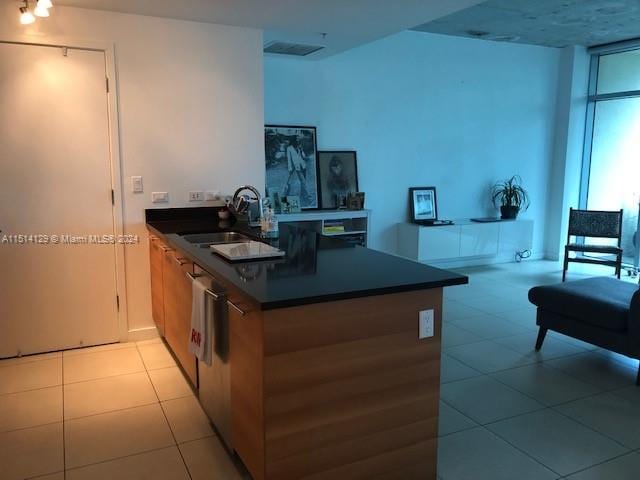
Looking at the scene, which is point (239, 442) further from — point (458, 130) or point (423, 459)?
point (458, 130)

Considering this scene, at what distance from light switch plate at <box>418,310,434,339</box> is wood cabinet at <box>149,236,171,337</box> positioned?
6.41 feet

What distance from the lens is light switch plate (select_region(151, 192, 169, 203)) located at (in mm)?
3955

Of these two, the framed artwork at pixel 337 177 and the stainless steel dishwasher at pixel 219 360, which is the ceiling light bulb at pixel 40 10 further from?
the framed artwork at pixel 337 177

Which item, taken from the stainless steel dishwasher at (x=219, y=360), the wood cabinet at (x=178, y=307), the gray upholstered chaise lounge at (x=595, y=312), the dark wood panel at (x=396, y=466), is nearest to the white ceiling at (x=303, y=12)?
the wood cabinet at (x=178, y=307)

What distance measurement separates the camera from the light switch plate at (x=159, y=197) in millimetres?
3955

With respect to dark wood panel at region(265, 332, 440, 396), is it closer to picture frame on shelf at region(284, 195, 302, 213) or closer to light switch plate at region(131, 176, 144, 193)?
light switch plate at region(131, 176, 144, 193)

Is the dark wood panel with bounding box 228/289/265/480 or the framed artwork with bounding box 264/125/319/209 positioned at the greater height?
the framed artwork with bounding box 264/125/319/209

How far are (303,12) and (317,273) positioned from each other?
2.19 meters

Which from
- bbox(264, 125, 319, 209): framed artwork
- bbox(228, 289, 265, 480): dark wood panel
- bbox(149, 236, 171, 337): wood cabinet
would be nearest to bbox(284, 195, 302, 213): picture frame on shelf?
bbox(264, 125, 319, 209): framed artwork

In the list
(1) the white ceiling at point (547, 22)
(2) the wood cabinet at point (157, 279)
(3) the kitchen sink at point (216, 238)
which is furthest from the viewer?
(1) the white ceiling at point (547, 22)

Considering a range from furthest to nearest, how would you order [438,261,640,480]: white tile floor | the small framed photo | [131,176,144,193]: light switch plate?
the small framed photo
[131,176,144,193]: light switch plate
[438,261,640,480]: white tile floor

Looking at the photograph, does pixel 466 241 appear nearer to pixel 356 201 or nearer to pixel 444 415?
pixel 356 201

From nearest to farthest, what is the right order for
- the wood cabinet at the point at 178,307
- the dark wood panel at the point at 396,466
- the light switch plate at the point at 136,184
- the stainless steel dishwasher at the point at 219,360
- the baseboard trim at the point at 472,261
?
the dark wood panel at the point at 396,466 < the stainless steel dishwasher at the point at 219,360 < the wood cabinet at the point at 178,307 < the light switch plate at the point at 136,184 < the baseboard trim at the point at 472,261

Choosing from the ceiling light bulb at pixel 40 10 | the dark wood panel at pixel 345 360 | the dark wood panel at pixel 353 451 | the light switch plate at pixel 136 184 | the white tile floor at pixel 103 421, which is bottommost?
the white tile floor at pixel 103 421
